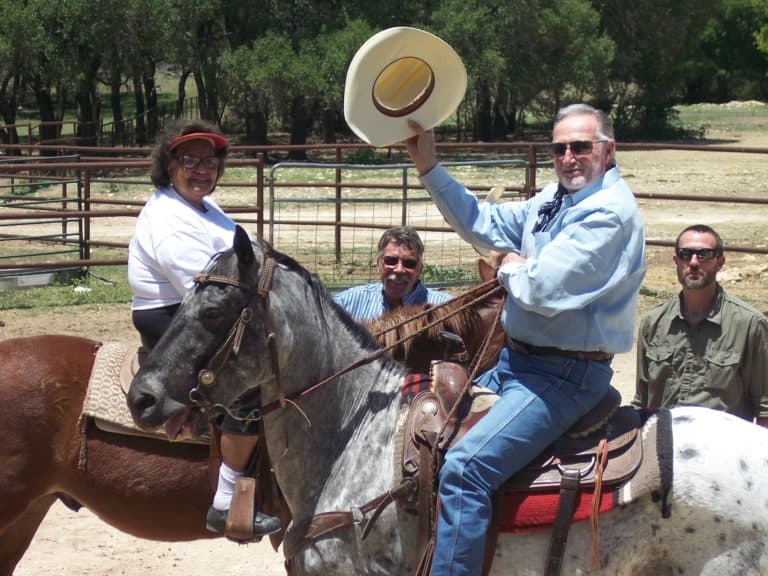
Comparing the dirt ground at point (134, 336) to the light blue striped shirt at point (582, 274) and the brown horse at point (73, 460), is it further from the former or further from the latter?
the light blue striped shirt at point (582, 274)

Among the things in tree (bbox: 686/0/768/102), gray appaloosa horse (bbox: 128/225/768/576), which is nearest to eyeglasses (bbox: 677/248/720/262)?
gray appaloosa horse (bbox: 128/225/768/576)

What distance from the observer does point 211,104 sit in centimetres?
3200

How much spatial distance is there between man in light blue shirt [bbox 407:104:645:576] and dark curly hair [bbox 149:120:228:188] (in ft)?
5.14

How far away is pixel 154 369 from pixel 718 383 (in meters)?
2.60

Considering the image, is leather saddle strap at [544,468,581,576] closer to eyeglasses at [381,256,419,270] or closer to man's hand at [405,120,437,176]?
man's hand at [405,120,437,176]

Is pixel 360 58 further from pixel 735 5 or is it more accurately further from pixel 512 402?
pixel 735 5

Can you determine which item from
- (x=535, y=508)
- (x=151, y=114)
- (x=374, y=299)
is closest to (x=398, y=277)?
(x=374, y=299)

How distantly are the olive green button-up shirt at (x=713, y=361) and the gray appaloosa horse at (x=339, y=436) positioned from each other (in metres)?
1.24

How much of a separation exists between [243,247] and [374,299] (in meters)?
2.08

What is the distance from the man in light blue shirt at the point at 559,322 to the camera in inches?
118

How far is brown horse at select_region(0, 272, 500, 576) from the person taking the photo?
423 centimetres

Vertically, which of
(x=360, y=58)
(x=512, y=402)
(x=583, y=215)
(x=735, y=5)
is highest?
(x=735, y=5)

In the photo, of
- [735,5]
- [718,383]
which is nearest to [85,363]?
[718,383]

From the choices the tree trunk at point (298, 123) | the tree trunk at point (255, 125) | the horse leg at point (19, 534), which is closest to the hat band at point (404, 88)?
the horse leg at point (19, 534)
